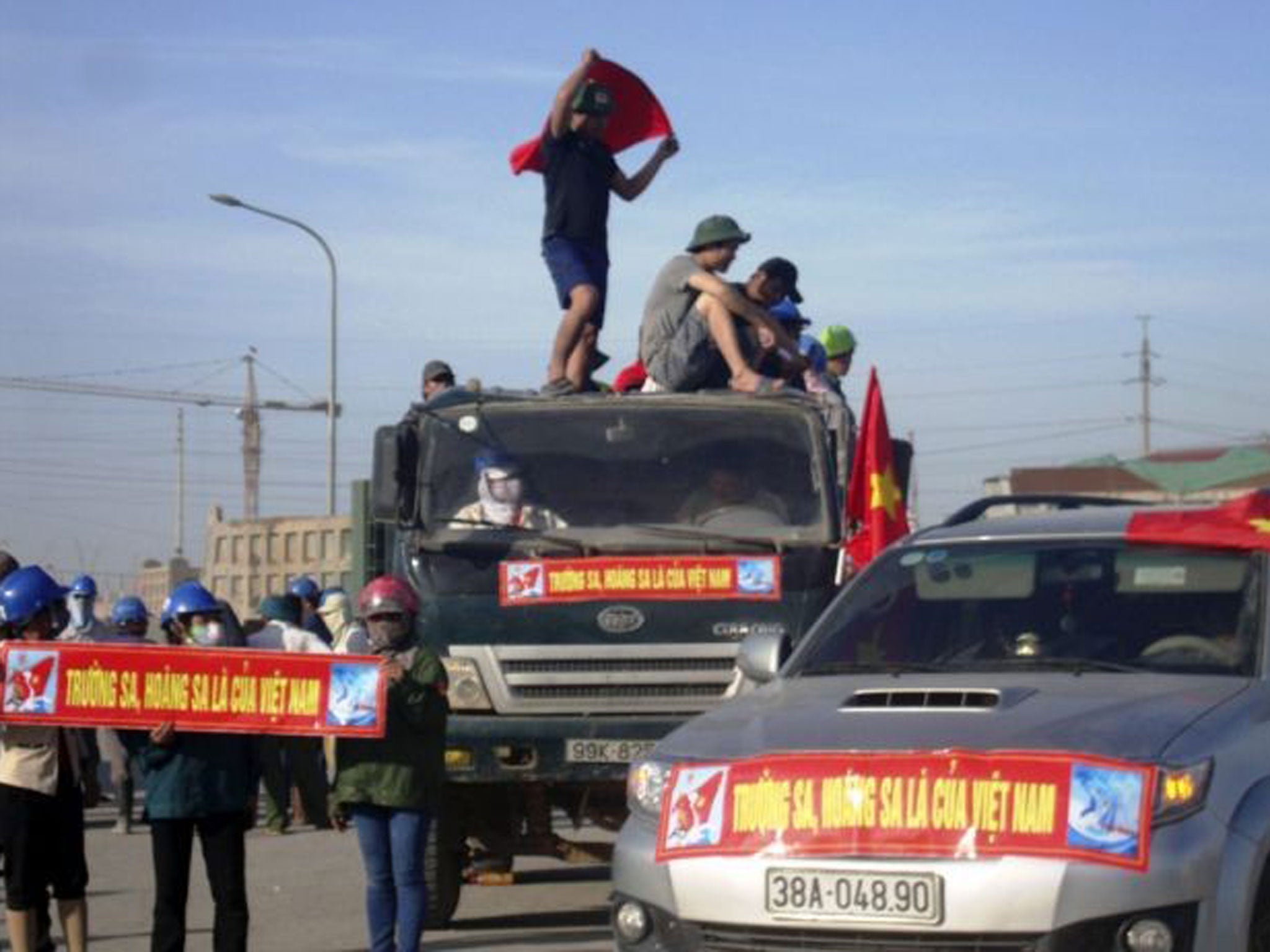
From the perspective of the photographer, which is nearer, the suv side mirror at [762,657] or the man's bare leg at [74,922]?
the suv side mirror at [762,657]

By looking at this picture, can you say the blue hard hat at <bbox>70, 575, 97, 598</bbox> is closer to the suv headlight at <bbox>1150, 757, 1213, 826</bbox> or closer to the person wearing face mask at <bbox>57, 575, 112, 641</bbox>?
the person wearing face mask at <bbox>57, 575, 112, 641</bbox>

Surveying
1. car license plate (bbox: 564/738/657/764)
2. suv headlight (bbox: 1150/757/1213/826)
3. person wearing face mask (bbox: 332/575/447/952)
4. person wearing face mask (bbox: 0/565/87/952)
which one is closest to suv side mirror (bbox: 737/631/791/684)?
suv headlight (bbox: 1150/757/1213/826)

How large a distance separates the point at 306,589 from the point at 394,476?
27.9ft

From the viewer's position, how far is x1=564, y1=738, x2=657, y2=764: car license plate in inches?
438

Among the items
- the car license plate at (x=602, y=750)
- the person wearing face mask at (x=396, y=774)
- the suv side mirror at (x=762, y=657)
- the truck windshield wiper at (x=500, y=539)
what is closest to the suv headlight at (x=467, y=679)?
the car license plate at (x=602, y=750)

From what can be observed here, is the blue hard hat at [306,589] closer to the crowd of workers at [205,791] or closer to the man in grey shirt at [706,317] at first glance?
the man in grey shirt at [706,317]

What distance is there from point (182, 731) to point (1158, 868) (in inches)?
171

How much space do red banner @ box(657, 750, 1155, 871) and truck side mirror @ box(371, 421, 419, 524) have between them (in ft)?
15.8

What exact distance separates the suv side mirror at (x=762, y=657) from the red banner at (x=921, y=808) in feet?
3.26

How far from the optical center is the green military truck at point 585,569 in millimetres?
11211

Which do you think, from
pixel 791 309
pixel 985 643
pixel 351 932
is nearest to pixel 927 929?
pixel 985 643

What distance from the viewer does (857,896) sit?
22.1 ft

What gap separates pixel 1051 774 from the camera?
22.1 feet

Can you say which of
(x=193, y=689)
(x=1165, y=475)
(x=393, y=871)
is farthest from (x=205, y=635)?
(x=1165, y=475)
